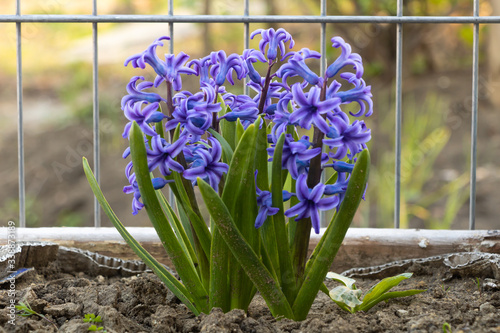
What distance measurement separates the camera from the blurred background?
4836mm

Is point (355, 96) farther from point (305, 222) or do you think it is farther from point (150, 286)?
point (150, 286)

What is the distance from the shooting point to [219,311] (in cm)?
125

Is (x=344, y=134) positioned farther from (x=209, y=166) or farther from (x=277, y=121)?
(x=209, y=166)

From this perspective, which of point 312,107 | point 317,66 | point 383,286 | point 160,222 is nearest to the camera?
point 312,107

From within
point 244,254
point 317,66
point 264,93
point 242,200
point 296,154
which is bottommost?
point 244,254

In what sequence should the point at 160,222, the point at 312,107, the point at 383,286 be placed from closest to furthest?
the point at 312,107 → the point at 160,222 → the point at 383,286

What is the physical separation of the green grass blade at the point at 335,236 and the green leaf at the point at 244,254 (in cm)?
4

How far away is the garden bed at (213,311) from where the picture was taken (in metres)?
1.25

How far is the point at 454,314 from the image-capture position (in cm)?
133

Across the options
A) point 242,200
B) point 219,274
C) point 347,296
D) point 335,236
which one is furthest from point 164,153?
point 347,296

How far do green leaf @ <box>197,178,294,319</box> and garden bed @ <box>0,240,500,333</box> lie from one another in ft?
0.15

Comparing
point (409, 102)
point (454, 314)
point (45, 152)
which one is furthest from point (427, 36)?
point (454, 314)

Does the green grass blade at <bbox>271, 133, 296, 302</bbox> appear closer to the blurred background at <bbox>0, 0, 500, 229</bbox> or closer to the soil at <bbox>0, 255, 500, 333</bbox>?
the soil at <bbox>0, 255, 500, 333</bbox>

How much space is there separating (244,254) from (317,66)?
17.4 feet
